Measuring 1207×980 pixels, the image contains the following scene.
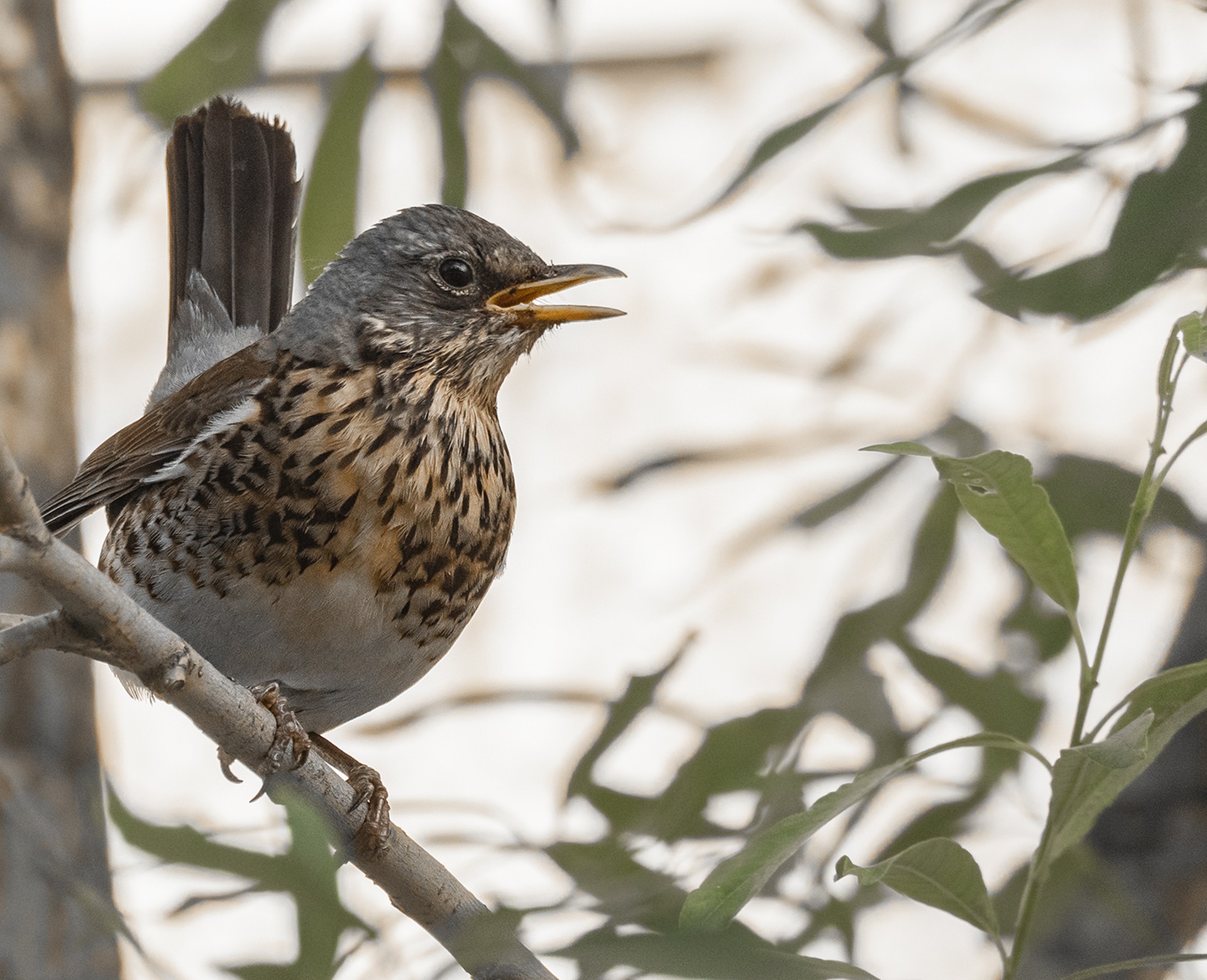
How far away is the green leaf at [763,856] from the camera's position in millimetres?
1104

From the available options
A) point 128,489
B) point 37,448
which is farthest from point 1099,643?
point 37,448

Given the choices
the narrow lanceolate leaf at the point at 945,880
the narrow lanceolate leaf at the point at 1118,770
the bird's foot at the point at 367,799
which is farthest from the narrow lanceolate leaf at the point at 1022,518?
the bird's foot at the point at 367,799

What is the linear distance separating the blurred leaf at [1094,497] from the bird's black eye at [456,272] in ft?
3.05

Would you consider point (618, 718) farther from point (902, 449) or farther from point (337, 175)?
point (337, 175)

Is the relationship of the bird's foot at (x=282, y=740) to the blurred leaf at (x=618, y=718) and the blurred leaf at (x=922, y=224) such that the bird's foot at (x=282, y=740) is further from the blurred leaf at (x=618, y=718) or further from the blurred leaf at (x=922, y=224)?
the blurred leaf at (x=922, y=224)

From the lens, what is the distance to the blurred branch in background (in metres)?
3.07

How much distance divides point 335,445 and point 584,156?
104cm

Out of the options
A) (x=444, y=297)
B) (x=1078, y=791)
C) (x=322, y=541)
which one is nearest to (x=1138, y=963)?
(x=1078, y=791)

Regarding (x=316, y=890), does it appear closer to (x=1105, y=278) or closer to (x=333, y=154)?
(x=1105, y=278)

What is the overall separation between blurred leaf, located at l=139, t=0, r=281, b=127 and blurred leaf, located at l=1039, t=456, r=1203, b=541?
145 centimetres

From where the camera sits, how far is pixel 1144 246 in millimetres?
1510

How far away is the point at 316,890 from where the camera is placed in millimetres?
1145

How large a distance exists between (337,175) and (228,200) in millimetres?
454

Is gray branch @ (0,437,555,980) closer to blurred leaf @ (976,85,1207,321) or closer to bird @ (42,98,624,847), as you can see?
bird @ (42,98,624,847)
